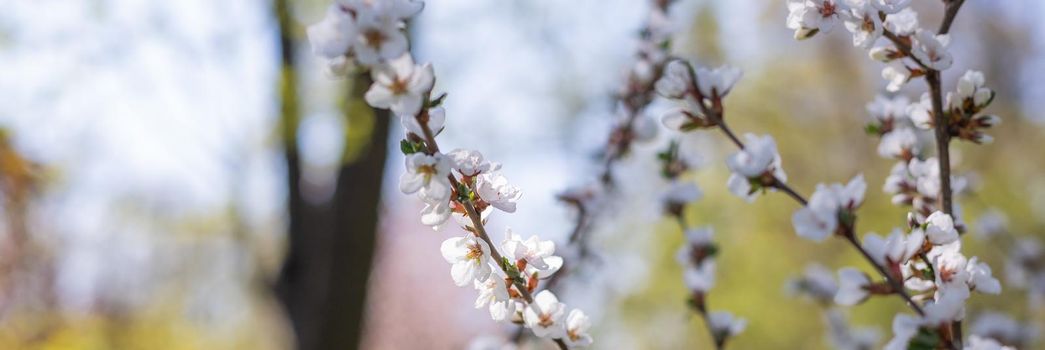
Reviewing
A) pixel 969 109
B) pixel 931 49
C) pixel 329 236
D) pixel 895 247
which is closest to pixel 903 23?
pixel 931 49

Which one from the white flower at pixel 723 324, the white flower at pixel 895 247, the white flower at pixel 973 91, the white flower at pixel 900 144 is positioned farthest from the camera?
the white flower at pixel 723 324

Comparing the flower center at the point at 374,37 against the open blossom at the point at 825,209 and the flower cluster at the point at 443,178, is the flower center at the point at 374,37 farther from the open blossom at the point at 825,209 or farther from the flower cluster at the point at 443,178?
the open blossom at the point at 825,209

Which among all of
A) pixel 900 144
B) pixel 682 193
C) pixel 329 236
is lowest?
pixel 329 236

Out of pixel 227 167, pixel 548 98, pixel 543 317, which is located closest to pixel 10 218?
pixel 227 167

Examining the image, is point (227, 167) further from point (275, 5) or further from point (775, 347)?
point (775, 347)

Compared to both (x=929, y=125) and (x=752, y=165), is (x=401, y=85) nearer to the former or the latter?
(x=752, y=165)

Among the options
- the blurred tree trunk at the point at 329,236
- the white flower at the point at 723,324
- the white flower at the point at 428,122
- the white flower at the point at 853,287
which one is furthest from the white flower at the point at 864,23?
the blurred tree trunk at the point at 329,236
